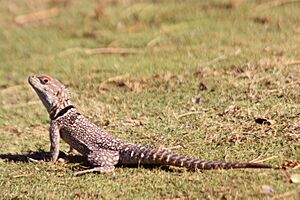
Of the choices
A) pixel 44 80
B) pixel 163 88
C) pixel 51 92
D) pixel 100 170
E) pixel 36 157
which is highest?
pixel 44 80

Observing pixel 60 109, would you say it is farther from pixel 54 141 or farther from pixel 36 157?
pixel 36 157

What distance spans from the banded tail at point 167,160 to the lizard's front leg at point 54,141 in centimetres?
80

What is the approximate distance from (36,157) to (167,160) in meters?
1.70

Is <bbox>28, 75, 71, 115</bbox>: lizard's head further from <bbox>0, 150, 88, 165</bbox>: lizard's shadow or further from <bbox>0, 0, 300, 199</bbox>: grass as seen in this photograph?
<bbox>0, 0, 300, 199</bbox>: grass

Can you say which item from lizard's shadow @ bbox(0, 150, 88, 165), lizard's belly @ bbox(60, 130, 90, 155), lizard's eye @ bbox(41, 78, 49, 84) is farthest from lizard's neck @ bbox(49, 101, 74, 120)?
lizard's shadow @ bbox(0, 150, 88, 165)

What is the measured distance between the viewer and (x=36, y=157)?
7.39 metres

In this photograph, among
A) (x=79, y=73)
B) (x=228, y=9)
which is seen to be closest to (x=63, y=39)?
(x=79, y=73)

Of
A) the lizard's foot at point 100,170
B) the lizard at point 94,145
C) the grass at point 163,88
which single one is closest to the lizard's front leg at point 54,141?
the lizard at point 94,145

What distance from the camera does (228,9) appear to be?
12453 millimetres

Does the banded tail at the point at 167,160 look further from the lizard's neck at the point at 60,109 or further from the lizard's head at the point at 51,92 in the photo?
the lizard's head at the point at 51,92

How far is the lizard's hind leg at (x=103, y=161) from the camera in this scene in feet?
21.7

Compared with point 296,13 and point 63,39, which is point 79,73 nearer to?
point 63,39

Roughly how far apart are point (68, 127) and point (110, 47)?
453cm

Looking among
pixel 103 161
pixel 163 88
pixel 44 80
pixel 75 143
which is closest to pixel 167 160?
pixel 103 161
